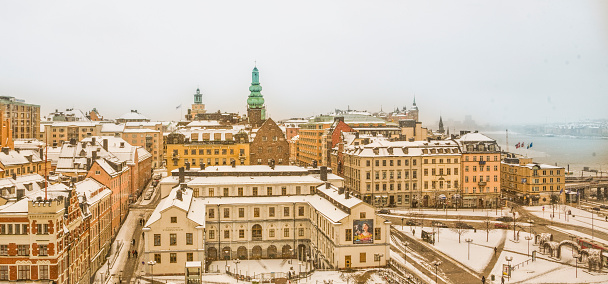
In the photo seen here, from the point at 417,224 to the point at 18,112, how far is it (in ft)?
341

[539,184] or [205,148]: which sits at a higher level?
[205,148]

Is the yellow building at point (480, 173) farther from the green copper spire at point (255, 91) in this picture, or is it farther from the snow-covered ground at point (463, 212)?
the green copper spire at point (255, 91)

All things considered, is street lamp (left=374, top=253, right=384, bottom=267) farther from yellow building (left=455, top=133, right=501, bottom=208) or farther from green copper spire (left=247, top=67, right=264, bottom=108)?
green copper spire (left=247, top=67, right=264, bottom=108)

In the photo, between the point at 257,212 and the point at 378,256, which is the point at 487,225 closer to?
the point at 378,256

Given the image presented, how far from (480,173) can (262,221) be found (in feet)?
150

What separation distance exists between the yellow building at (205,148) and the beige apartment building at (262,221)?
73.8 ft

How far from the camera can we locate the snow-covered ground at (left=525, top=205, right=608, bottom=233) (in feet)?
228

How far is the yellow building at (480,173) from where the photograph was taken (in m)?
86.6

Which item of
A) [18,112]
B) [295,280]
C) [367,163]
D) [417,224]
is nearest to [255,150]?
[367,163]

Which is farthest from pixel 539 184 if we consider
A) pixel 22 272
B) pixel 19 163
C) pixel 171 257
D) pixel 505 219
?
pixel 19 163

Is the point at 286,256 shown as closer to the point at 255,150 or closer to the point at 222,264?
the point at 222,264

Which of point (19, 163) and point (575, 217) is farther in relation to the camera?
point (19, 163)

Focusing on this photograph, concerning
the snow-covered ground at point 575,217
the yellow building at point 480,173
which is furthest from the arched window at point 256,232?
the snow-covered ground at point 575,217

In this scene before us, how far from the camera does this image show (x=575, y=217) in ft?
248
